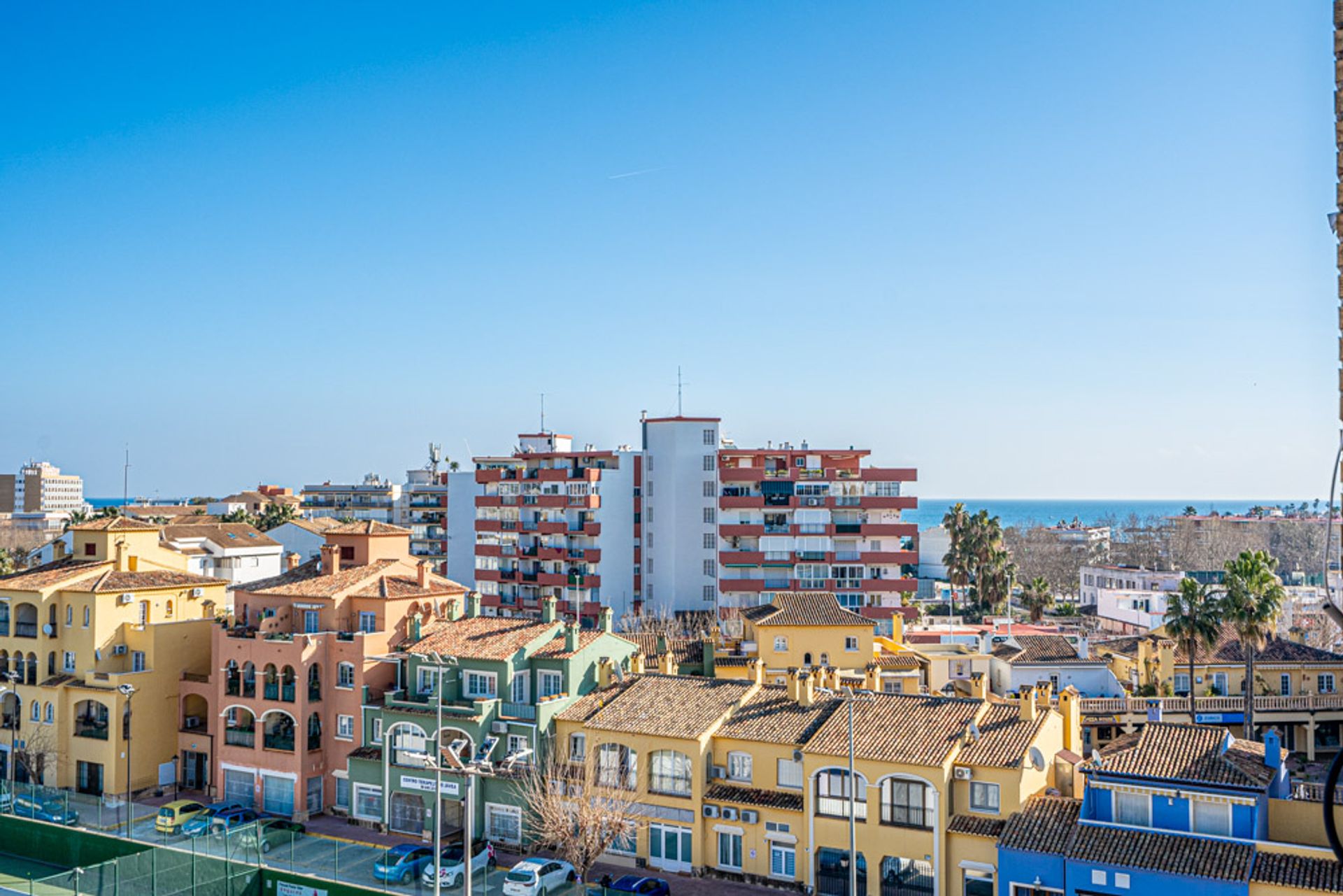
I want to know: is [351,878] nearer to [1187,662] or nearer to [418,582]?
[418,582]

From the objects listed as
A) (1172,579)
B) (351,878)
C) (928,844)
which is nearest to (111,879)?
(351,878)

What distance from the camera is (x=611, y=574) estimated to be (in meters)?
87.1

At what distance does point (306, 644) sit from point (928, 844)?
1110 inches

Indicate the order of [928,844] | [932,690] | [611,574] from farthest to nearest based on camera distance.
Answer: [611,574], [932,690], [928,844]

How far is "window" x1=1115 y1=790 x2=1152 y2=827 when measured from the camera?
108ft

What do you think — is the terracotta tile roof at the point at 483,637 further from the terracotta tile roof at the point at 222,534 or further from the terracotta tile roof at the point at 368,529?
the terracotta tile roof at the point at 222,534

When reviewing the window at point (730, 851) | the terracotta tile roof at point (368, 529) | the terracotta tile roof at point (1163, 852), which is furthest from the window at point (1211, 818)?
the terracotta tile roof at point (368, 529)

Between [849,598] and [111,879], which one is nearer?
[111,879]

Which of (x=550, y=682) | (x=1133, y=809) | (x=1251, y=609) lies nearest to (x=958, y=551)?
(x=1251, y=609)

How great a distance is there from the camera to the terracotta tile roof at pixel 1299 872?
2891 cm

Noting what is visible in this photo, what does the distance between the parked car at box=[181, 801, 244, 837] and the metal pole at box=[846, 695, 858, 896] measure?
24.5 metres

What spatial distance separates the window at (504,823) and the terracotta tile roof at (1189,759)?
21307 mm

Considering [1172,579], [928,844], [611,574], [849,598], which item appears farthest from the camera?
[1172,579]

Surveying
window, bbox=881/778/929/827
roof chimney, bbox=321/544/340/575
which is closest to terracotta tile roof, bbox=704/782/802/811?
window, bbox=881/778/929/827
